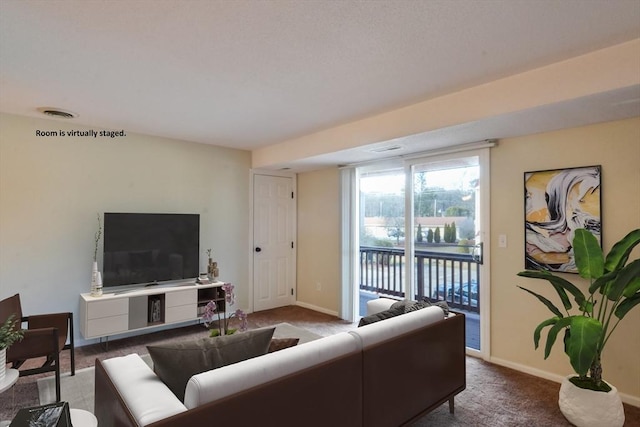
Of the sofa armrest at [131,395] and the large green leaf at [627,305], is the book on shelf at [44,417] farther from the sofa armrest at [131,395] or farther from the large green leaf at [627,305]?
the large green leaf at [627,305]

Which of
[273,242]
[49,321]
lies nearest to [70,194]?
[49,321]

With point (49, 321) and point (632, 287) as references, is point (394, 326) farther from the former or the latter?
point (49, 321)

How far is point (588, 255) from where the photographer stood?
91.4 inches

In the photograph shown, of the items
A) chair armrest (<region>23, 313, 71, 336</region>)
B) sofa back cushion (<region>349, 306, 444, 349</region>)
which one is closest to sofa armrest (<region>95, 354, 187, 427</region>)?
sofa back cushion (<region>349, 306, 444, 349</region>)

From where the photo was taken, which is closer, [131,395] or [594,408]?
[131,395]

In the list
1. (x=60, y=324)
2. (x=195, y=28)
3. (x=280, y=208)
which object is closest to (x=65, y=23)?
(x=195, y=28)

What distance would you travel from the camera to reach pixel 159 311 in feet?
12.6

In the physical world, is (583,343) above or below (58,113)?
below

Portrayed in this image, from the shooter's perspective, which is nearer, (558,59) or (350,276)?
(558,59)

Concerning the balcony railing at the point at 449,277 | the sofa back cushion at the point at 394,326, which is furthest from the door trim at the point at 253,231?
the sofa back cushion at the point at 394,326

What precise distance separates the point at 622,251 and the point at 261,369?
2.39m

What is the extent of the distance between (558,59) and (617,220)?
1.36 metres

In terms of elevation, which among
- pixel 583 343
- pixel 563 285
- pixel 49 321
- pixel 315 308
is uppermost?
pixel 563 285

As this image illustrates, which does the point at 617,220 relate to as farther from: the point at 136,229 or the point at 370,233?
the point at 136,229
